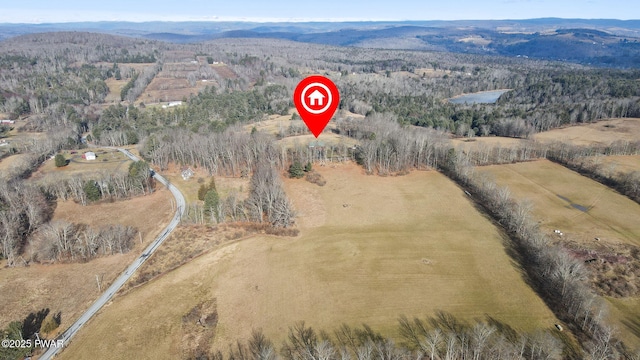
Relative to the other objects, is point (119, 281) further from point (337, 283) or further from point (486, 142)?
point (486, 142)

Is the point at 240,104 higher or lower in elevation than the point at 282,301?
higher

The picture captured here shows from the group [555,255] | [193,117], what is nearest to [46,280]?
[555,255]

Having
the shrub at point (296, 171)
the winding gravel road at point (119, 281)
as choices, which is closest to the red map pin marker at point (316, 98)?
the winding gravel road at point (119, 281)

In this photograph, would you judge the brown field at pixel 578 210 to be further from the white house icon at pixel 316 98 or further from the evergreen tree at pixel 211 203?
the evergreen tree at pixel 211 203

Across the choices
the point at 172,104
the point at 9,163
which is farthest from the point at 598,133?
the point at 9,163

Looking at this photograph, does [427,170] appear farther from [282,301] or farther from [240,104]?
[240,104]

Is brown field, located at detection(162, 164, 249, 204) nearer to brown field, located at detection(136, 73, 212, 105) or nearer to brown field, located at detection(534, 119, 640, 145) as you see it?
brown field, located at detection(534, 119, 640, 145)
